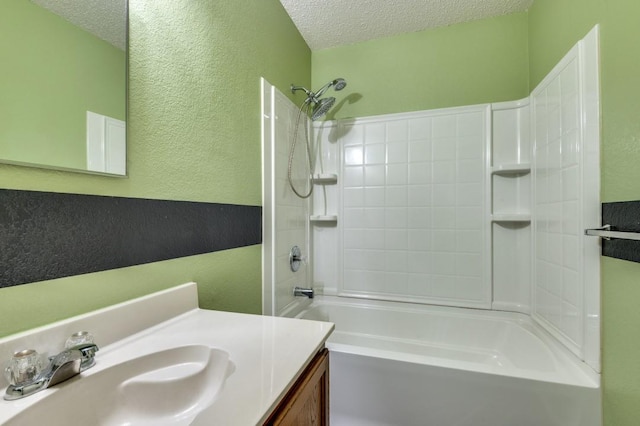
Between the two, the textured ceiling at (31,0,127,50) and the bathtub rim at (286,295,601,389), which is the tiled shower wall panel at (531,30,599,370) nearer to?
the bathtub rim at (286,295,601,389)

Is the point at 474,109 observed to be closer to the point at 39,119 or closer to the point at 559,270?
the point at 559,270

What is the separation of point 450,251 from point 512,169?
63cm

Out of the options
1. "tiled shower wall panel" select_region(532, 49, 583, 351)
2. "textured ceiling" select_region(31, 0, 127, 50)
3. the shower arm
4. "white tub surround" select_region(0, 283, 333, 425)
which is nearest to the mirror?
"textured ceiling" select_region(31, 0, 127, 50)

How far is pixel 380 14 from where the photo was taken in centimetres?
174

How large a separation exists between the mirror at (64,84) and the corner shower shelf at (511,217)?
193cm

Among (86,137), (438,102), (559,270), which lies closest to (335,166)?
(438,102)

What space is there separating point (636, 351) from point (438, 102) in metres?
1.60

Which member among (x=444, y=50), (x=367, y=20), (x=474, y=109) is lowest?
(x=474, y=109)

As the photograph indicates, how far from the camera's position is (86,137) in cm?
66

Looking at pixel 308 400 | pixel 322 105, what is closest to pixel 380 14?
pixel 322 105

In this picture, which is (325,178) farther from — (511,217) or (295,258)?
(511,217)

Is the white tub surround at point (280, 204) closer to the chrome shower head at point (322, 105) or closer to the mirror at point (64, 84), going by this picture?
the chrome shower head at point (322, 105)

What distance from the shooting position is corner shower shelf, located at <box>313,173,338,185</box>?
6.72 ft

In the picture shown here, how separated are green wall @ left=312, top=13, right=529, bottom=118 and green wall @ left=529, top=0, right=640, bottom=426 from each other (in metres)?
0.68
